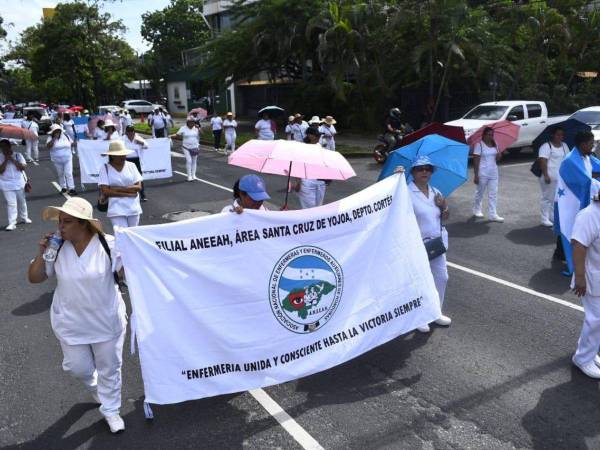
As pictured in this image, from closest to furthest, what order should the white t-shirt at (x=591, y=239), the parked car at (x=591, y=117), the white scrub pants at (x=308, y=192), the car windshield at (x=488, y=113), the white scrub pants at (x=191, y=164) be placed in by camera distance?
the white t-shirt at (x=591, y=239) < the white scrub pants at (x=308, y=192) < the white scrub pants at (x=191, y=164) < the parked car at (x=591, y=117) < the car windshield at (x=488, y=113)

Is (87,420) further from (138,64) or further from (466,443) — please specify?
(138,64)

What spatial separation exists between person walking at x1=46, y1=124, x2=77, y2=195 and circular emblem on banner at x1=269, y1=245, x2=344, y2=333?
10.6 m

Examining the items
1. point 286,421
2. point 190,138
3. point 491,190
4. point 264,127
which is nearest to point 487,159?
point 491,190

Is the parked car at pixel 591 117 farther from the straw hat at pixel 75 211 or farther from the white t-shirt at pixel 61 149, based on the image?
the straw hat at pixel 75 211

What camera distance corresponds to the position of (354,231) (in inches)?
183

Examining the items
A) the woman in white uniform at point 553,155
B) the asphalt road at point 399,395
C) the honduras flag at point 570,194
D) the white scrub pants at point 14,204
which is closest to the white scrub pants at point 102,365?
the asphalt road at point 399,395

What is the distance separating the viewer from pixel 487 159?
1034cm

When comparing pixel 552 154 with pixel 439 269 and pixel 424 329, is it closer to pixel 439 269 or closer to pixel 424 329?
pixel 439 269

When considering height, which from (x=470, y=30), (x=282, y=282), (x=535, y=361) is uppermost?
(x=470, y=30)

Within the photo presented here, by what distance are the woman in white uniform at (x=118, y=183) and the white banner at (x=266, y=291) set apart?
3.33m

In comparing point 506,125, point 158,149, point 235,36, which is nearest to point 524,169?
point 506,125

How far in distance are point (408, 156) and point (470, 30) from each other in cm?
1859

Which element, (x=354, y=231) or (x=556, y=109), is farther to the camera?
(x=556, y=109)

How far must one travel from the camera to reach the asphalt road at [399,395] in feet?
13.1
